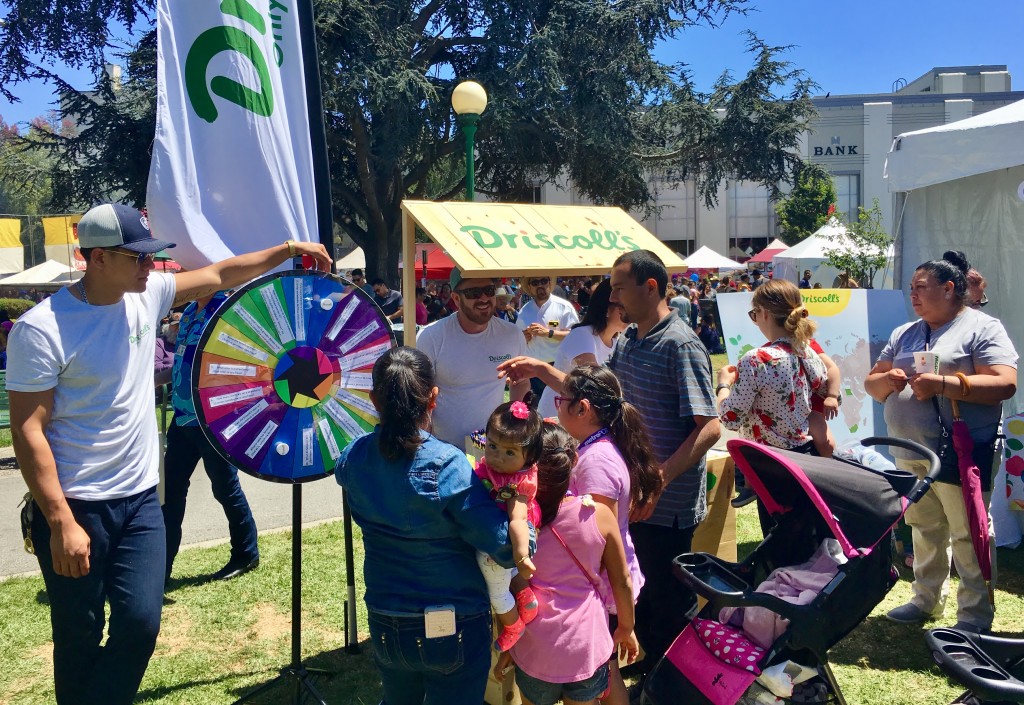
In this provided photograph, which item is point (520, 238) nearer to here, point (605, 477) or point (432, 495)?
point (605, 477)

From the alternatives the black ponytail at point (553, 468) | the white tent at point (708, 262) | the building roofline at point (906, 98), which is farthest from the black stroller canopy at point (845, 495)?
the building roofline at point (906, 98)

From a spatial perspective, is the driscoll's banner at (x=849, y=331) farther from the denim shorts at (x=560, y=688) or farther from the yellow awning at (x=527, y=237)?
the denim shorts at (x=560, y=688)

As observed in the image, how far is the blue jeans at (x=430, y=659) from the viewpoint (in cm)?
225

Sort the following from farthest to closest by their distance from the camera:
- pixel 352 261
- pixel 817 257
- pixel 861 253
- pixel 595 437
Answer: pixel 352 261, pixel 817 257, pixel 861 253, pixel 595 437

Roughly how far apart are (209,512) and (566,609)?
4739 mm

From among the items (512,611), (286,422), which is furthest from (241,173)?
(512,611)

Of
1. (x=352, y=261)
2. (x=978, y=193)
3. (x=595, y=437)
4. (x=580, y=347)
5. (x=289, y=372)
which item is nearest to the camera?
(x=595, y=437)

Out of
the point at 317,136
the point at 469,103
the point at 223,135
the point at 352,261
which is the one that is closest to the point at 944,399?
the point at 317,136

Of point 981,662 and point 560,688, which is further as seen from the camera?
point 560,688

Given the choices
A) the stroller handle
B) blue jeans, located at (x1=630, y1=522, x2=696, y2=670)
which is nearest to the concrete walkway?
blue jeans, located at (x1=630, y1=522, x2=696, y2=670)

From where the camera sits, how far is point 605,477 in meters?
2.64

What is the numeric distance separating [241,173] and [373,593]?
1.91 metres

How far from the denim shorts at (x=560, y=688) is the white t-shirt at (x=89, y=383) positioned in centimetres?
144

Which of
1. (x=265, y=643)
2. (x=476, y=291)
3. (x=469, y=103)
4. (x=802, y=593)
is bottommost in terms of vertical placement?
(x=265, y=643)
